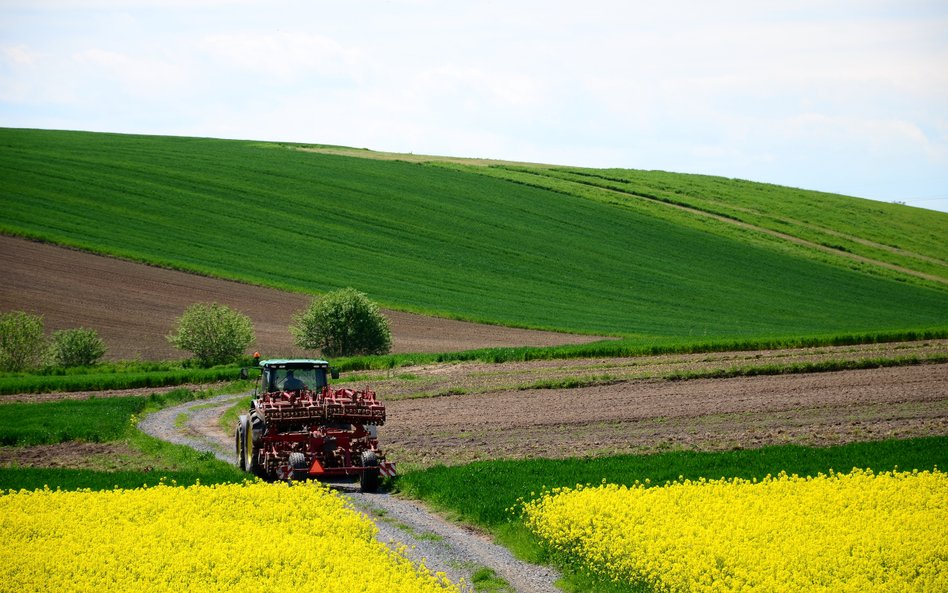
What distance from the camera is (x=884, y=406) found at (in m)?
31.3

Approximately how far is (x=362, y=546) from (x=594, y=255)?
73807 millimetres

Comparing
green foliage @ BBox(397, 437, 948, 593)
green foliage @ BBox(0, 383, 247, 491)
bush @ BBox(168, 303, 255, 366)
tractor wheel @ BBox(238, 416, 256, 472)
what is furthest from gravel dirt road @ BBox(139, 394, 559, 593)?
bush @ BBox(168, 303, 255, 366)

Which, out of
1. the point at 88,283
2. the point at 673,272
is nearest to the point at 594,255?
the point at 673,272

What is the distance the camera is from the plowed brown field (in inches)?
2222

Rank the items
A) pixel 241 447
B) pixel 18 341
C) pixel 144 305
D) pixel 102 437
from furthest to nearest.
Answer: pixel 144 305 → pixel 18 341 → pixel 102 437 → pixel 241 447

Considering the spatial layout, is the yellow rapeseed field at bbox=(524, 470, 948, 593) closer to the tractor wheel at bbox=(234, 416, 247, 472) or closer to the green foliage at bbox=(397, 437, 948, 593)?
the green foliage at bbox=(397, 437, 948, 593)

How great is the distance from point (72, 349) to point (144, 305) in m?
12.5

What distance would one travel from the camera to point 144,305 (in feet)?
201

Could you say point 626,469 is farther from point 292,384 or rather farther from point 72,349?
point 72,349

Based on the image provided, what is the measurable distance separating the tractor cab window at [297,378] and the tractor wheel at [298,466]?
12.3ft

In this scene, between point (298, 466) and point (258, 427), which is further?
point (258, 427)

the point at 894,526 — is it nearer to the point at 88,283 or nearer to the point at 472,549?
the point at 472,549

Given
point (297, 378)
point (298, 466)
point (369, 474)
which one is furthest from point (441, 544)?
point (297, 378)

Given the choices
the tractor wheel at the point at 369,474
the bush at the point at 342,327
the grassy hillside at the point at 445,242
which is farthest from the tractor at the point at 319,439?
the grassy hillside at the point at 445,242
